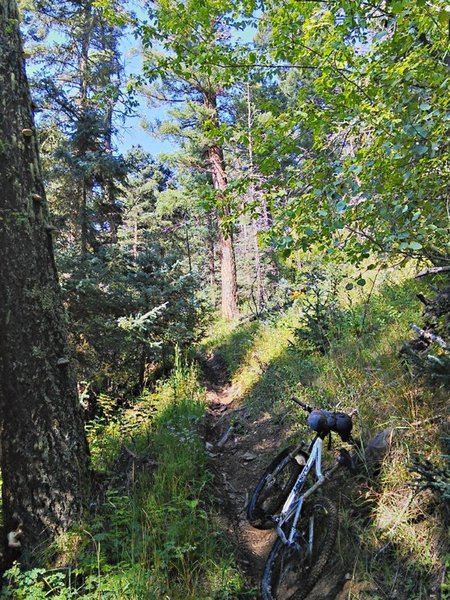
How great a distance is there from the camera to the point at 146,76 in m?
5.15

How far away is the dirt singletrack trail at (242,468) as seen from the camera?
341cm

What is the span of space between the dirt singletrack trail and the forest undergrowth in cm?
2

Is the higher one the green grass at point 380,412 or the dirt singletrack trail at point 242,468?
the green grass at point 380,412

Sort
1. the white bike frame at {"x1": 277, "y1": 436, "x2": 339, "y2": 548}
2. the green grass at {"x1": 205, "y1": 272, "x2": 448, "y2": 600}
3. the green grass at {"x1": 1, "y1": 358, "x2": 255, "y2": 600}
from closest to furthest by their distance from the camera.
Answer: the green grass at {"x1": 1, "y1": 358, "x2": 255, "y2": 600}
the green grass at {"x1": 205, "y1": 272, "x2": 448, "y2": 600}
the white bike frame at {"x1": 277, "y1": 436, "x2": 339, "y2": 548}

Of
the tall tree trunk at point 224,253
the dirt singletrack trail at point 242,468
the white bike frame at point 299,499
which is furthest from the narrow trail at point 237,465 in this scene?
the tall tree trunk at point 224,253

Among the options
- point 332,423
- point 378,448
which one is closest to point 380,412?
point 378,448

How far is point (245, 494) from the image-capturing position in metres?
4.72

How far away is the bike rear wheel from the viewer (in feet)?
13.3

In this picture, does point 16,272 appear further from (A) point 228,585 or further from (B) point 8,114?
(A) point 228,585

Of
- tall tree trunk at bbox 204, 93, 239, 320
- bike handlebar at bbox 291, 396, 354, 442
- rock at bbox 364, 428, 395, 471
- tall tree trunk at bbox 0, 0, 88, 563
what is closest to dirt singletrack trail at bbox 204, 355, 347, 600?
rock at bbox 364, 428, 395, 471

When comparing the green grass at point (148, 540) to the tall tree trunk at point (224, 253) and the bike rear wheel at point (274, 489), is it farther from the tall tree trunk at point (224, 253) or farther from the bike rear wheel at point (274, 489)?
the tall tree trunk at point (224, 253)

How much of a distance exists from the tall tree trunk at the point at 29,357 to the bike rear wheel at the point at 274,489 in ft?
5.79

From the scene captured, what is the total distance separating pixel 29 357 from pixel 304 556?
287 cm

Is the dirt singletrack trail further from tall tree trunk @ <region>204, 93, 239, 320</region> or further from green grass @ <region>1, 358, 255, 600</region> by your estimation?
tall tree trunk @ <region>204, 93, 239, 320</region>
